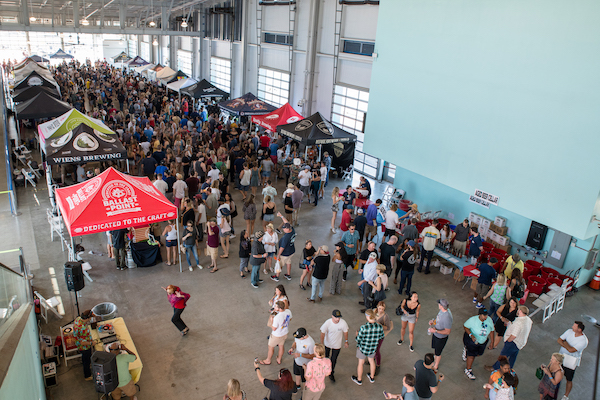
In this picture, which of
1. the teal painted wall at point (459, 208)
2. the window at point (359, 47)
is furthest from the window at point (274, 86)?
the teal painted wall at point (459, 208)

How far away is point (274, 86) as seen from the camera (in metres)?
21.4

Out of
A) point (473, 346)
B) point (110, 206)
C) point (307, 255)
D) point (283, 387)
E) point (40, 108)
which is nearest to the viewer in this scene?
point (283, 387)

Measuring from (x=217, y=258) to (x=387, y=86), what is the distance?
20.5 ft

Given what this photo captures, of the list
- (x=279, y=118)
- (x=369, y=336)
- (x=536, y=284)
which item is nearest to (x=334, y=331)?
(x=369, y=336)

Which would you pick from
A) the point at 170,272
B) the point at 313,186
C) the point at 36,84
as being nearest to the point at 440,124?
the point at 313,186

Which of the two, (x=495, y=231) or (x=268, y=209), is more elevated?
(x=268, y=209)

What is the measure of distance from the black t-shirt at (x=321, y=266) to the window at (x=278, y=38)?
1420cm

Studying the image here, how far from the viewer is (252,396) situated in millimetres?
6027

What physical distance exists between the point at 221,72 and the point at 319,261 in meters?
22.5

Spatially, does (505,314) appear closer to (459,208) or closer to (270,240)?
(270,240)

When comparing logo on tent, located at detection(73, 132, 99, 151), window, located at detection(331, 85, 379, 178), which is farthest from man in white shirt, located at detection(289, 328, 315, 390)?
window, located at detection(331, 85, 379, 178)

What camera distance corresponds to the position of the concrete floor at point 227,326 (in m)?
6.27

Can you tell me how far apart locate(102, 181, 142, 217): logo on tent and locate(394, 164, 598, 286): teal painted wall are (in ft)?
25.5

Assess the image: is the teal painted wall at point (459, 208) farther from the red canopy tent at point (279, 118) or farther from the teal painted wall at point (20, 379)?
the teal painted wall at point (20, 379)
